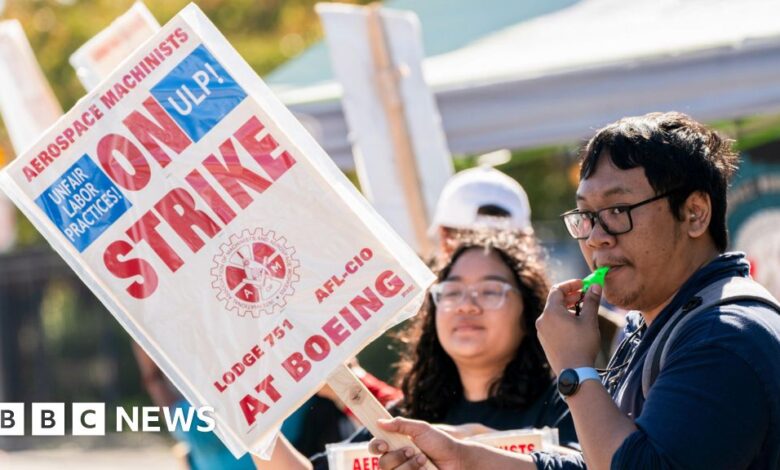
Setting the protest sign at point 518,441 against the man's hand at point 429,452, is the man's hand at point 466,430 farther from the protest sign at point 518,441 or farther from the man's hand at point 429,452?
the man's hand at point 429,452

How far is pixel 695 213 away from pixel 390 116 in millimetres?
2263

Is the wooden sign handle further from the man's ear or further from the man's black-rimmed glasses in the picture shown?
the man's ear

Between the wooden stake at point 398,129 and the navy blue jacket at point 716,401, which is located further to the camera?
the wooden stake at point 398,129

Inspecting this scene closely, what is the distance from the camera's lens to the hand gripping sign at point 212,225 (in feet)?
8.68

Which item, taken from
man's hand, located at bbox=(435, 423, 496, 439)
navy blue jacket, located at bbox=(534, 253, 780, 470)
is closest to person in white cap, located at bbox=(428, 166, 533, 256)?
man's hand, located at bbox=(435, 423, 496, 439)

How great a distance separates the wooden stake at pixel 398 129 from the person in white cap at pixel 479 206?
28 centimetres

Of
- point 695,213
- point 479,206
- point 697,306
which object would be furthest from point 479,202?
point 697,306

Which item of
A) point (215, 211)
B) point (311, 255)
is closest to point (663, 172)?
point (311, 255)

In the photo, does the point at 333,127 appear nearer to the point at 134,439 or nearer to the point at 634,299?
the point at 634,299

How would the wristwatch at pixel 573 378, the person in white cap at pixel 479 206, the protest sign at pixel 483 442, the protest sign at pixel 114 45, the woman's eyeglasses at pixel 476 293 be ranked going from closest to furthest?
the wristwatch at pixel 573 378
the protest sign at pixel 483 442
the woman's eyeglasses at pixel 476 293
the protest sign at pixel 114 45
the person in white cap at pixel 479 206

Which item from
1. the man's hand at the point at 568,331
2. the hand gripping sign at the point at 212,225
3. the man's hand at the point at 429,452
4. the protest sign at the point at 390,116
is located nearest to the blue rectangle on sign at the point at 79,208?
the hand gripping sign at the point at 212,225

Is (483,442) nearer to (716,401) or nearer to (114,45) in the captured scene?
(716,401)

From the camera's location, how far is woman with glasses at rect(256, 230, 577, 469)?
11.4 feet

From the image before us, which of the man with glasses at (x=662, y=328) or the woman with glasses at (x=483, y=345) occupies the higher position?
the man with glasses at (x=662, y=328)
